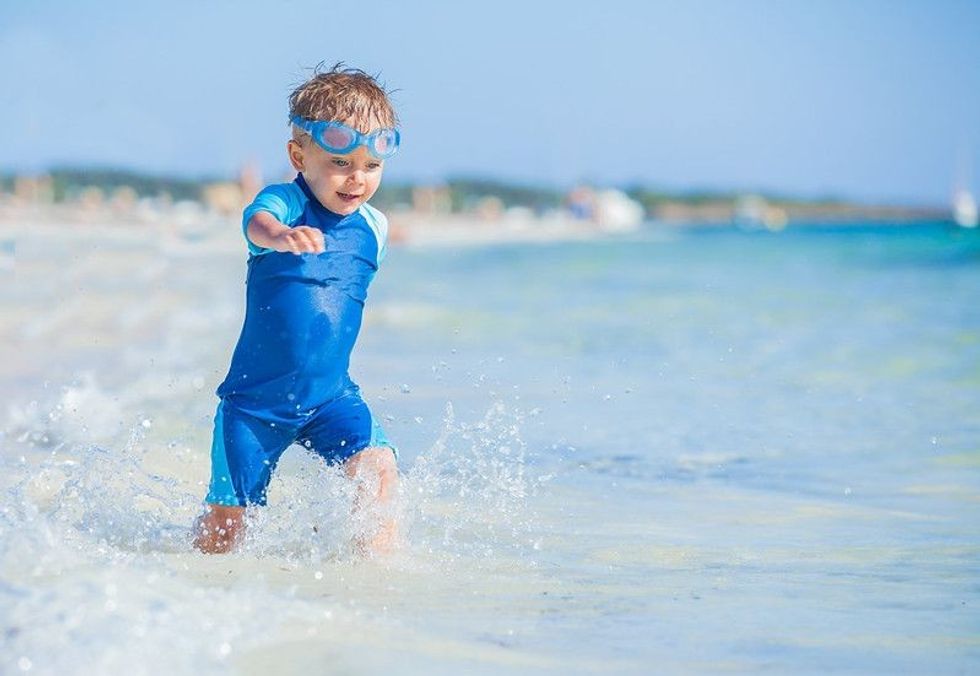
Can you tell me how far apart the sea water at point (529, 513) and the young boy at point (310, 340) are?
0.10m

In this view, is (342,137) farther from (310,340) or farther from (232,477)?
(232,477)

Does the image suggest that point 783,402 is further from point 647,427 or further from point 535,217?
point 535,217

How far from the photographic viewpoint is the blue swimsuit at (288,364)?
4.10 metres

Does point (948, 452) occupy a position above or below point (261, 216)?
below

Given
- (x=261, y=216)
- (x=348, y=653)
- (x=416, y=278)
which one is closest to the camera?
(x=348, y=653)

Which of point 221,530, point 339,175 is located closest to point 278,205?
point 339,175

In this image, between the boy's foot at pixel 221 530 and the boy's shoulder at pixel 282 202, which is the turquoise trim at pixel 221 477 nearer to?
the boy's foot at pixel 221 530

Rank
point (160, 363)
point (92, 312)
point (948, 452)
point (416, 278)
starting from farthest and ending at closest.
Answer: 1. point (416, 278)
2. point (92, 312)
3. point (160, 363)
4. point (948, 452)

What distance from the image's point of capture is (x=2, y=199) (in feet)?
155

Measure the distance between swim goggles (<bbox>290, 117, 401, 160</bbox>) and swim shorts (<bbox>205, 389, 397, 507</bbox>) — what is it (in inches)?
27.4

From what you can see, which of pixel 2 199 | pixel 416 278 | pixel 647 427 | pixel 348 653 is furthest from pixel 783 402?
pixel 2 199

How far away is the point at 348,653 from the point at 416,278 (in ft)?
71.4

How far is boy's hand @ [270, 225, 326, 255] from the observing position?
378cm

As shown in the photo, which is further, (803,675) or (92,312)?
(92,312)
